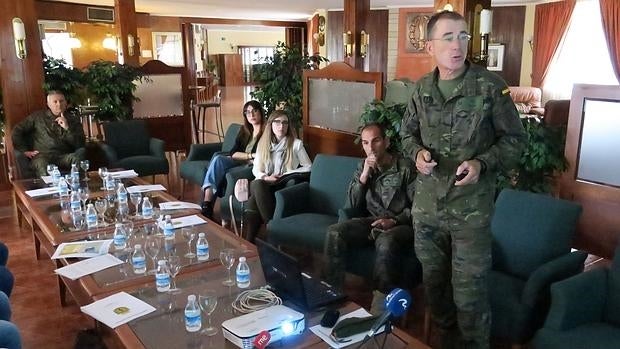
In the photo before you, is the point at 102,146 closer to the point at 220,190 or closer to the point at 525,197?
the point at 220,190

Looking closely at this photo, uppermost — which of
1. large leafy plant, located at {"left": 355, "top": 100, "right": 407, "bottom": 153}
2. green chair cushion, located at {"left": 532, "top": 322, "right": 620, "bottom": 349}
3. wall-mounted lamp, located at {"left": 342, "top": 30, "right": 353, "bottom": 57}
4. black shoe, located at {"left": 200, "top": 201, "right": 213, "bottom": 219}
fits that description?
wall-mounted lamp, located at {"left": 342, "top": 30, "right": 353, "bottom": 57}

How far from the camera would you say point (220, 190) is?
14.8ft

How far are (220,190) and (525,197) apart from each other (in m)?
2.63

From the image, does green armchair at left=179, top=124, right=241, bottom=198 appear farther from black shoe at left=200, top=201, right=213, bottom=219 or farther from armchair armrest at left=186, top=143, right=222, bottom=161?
black shoe at left=200, top=201, right=213, bottom=219

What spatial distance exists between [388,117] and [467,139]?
75.3 inches

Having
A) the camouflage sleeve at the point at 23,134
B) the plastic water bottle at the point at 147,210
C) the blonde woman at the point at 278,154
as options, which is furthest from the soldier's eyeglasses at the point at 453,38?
the camouflage sleeve at the point at 23,134

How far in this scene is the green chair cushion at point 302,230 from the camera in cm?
322

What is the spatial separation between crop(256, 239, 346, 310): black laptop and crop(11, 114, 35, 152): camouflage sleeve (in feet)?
13.2

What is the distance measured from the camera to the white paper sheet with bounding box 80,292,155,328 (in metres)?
1.80

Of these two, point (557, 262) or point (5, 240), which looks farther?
point (5, 240)

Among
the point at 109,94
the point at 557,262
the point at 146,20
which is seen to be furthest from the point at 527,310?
the point at 146,20

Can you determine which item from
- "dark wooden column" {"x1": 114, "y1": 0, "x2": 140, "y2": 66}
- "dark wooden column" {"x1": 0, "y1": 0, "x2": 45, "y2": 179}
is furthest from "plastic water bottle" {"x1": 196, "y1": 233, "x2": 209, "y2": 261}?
"dark wooden column" {"x1": 114, "y1": 0, "x2": 140, "y2": 66}

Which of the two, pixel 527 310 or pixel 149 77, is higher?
pixel 149 77

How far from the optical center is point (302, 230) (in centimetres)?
329
